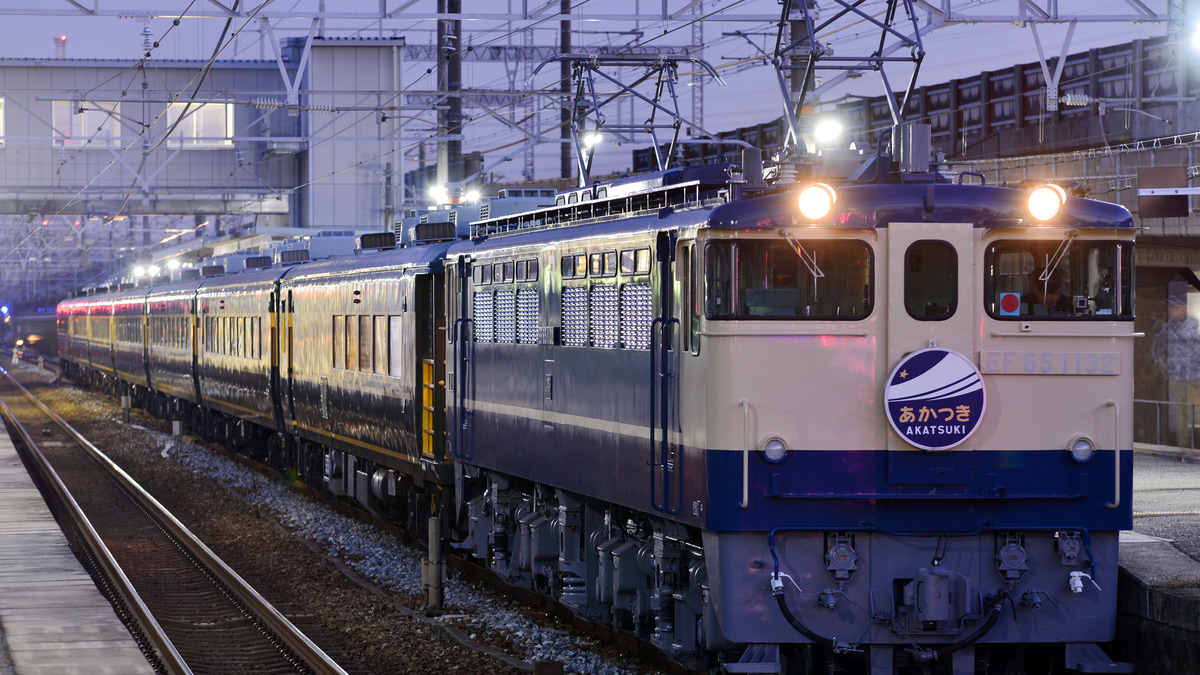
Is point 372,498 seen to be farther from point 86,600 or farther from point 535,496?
point 535,496

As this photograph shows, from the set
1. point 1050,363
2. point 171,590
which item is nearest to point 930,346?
point 1050,363

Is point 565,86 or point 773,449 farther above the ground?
point 565,86

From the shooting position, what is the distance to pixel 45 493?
88.3 ft

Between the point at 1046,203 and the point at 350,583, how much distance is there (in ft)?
31.9

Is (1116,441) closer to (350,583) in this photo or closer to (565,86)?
(350,583)

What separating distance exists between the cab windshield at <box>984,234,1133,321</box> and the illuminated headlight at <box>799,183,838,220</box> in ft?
3.64

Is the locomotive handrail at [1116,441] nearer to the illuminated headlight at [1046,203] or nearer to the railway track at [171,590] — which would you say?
the illuminated headlight at [1046,203]

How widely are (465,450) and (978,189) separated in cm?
733

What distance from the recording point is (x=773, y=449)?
9641 millimetres

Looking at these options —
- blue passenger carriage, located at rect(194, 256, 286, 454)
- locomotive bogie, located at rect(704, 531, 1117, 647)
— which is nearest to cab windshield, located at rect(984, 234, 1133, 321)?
locomotive bogie, located at rect(704, 531, 1117, 647)

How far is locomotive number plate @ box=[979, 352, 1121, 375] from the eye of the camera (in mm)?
9727

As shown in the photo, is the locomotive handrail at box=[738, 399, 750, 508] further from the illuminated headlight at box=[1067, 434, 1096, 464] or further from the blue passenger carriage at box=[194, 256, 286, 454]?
the blue passenger carriage at box=[194, 256, 286, 454]

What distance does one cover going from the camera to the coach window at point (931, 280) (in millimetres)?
9734

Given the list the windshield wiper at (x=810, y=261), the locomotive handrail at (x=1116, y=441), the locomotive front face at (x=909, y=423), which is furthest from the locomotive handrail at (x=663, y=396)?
the locomotive handrail at (x=1116, y=441)
